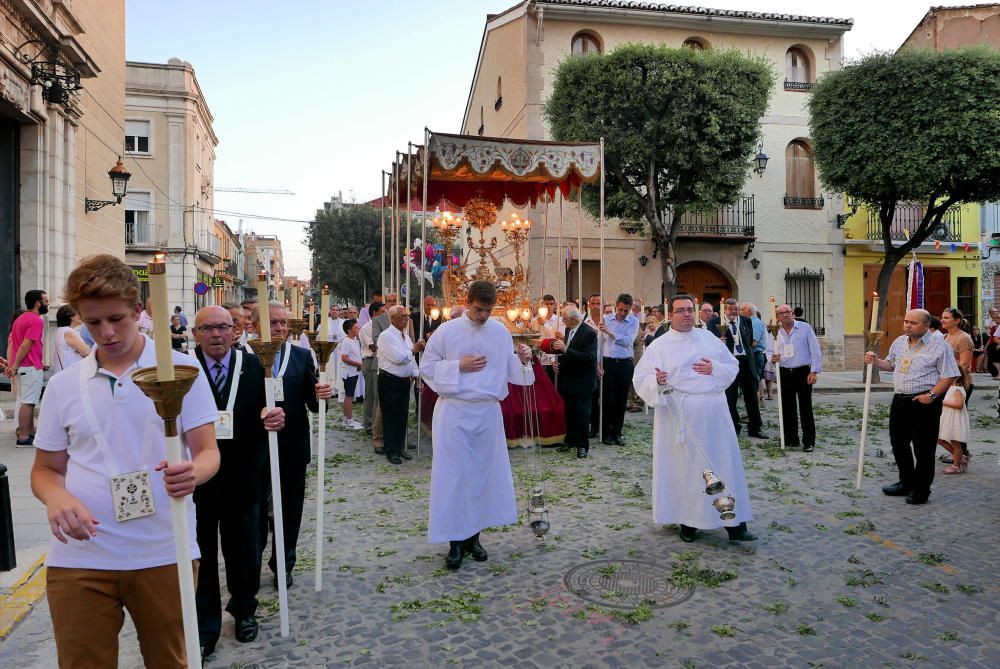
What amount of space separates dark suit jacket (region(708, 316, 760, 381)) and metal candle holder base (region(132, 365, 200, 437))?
930cm

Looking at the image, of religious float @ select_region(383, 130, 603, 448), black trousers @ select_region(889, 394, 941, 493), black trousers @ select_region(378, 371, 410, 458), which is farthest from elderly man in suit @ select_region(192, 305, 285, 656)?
black trousers @ select_region(889, 394, 941, 493)

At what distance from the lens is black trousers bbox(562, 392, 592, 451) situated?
29.3 feet

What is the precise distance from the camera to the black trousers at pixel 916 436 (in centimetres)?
634

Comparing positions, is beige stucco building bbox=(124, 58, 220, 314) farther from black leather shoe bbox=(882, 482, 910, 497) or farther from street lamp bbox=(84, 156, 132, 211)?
black leather shoe bbox=(882, 482, 910, 497)

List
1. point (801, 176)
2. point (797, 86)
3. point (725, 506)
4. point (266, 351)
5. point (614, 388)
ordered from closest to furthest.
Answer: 1. point (266, 351)
2. point (725, 506)
3. point (614, 388)
4. point (797, 86)
5. point (801, 176)

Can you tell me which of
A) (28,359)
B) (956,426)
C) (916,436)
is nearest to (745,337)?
(956,426)

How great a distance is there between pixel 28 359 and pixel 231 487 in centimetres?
658

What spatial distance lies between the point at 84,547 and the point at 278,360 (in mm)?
2225

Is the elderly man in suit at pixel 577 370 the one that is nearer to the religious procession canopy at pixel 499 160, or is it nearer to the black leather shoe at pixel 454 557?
the religious procession canopy at pixel 499 160

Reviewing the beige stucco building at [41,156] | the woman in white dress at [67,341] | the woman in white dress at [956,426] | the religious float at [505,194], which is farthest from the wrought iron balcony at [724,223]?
the woman in white dress at [67,341]

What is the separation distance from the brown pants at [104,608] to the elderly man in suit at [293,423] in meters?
2.05

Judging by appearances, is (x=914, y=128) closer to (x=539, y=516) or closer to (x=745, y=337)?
(x=745, y=337)

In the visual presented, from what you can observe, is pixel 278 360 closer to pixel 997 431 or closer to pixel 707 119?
pixel 997 431

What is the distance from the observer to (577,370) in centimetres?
929
